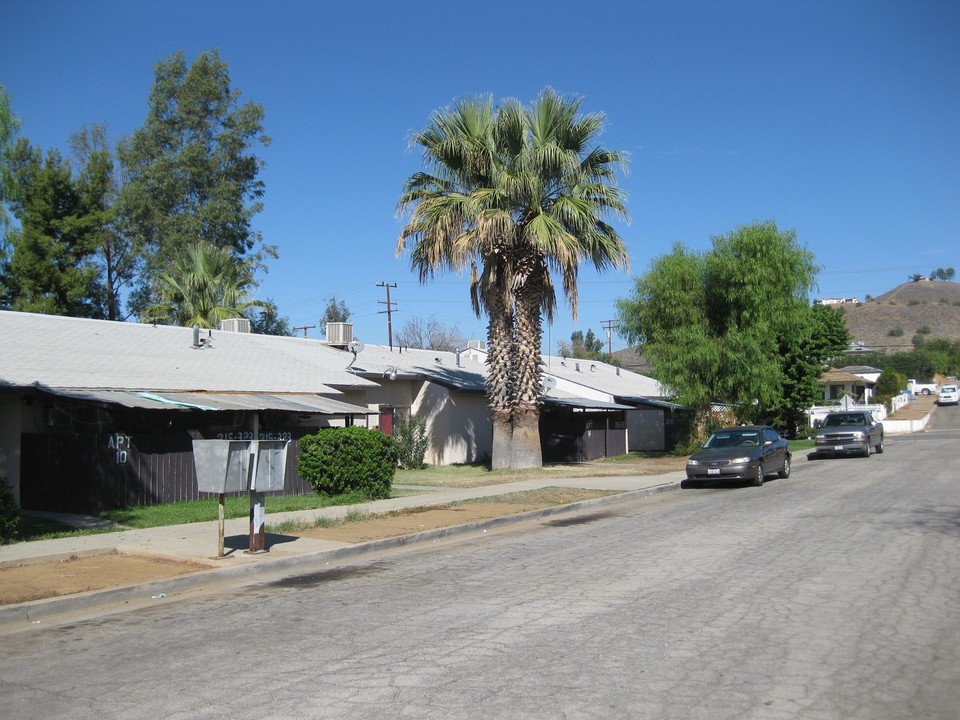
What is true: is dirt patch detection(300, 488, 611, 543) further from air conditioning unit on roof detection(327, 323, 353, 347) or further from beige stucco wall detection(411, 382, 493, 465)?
air conditioning unit on roof detection(327, 323, 353, 347)

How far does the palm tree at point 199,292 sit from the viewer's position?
35031mm

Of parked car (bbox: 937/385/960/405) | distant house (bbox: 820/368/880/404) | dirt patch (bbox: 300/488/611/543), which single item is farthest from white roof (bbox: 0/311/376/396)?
parked car (bbox: 937/385/960/405)

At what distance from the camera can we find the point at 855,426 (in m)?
32.6

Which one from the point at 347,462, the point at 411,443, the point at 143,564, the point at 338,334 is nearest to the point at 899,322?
the point at 338,334

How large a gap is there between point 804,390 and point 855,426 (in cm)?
1174

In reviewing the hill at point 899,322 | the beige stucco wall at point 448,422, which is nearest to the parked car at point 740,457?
the beige stucco wall at point 448,422

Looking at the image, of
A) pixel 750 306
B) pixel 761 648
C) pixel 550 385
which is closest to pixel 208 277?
pixel 550 385

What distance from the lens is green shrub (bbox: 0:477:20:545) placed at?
12719mm

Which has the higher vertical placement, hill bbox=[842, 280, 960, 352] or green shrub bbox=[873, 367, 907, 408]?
hill bbox=[842, 280, 960, 352]

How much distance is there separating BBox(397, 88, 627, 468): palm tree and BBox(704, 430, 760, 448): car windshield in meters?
5.55

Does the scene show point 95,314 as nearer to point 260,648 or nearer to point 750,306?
point 750,306

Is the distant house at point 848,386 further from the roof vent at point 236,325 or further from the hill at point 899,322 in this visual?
the hill at point 899,322

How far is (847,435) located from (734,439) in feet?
36.1

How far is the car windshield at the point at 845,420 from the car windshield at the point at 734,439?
1153 centimetres
